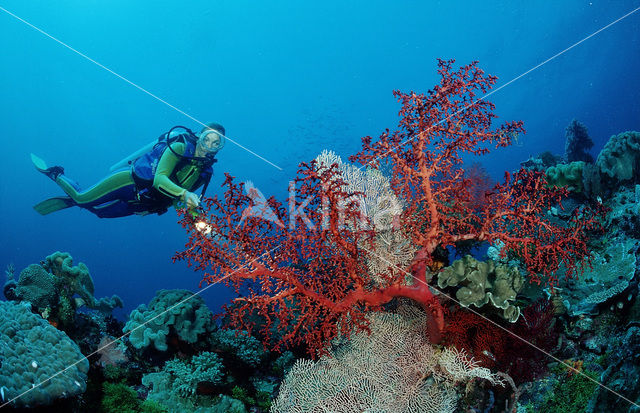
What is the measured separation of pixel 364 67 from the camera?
51.8m

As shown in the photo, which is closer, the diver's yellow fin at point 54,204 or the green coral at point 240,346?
the green coral at point 240,346

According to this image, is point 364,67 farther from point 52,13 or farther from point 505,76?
point 52,13

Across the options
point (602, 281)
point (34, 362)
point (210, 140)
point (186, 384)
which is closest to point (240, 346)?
point (186, 384)

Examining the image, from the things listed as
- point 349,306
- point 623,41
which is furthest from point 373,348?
point 623,41

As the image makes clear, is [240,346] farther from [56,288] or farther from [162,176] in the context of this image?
[162,176]

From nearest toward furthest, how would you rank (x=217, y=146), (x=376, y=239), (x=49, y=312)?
(x=376, y=239) < (x=49, y=312) < (x=217, y=146)

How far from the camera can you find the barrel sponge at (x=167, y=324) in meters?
5.89

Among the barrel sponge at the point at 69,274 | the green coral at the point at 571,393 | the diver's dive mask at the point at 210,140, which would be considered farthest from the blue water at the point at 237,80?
the green coral at the point at 571,393

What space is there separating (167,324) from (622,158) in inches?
352

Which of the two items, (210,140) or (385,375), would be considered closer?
(385,375)

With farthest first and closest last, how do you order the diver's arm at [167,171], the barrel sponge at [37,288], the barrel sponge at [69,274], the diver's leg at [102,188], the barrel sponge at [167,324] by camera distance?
the diver's leg at [102,188]
the diver's arm at [167,171]
the barrel sponge at [69,274]
the barrel sponge at [167,324]
the barrel sponge at [37,288]

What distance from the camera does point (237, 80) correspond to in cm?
4831

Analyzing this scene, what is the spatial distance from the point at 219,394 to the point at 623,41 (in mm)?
62128

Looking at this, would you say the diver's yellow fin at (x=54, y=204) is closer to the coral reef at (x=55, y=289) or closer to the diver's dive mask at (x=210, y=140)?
the coral reef at (x=55, y=289)
